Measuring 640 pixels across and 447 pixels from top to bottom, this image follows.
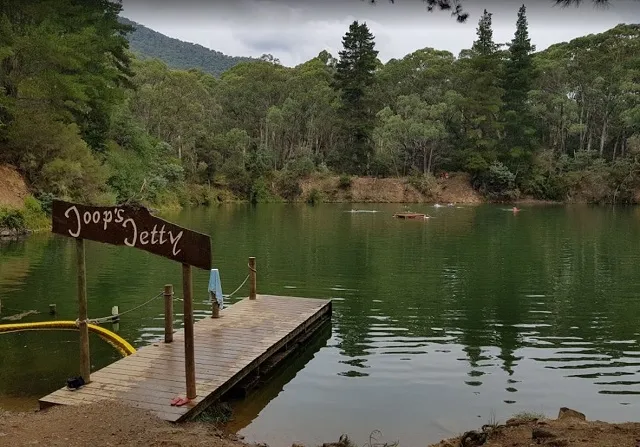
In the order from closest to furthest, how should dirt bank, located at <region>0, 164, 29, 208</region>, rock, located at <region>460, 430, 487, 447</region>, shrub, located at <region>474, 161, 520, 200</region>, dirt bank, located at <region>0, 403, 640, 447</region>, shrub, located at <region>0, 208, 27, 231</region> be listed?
dirt bank, located at <region>0, 403, 640, 447</region>
rock, located at <region>460, 430, 487, 447</region>
shrub, located at <region>0, 208, 27, 231</region>
dirt bank, located at <region>0, 164, 29, 208</region>
shrub, located at <region>474, 161, 520, 200</region>

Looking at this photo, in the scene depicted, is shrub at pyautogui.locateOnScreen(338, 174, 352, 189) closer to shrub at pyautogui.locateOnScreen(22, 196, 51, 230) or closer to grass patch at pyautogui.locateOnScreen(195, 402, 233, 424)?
shrub at pyautogui.locateOnScreen(22, 196, 51, 230)

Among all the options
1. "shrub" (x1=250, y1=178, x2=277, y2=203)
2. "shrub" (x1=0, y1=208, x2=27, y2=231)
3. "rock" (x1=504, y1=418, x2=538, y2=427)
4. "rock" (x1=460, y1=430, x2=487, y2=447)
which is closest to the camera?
"rock" (x1=460, y1=430, x2=487, y2=447)

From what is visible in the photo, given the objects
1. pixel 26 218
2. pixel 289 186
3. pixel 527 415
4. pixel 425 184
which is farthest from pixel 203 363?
pixel 425 184

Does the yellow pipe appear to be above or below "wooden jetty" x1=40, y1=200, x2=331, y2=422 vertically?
below

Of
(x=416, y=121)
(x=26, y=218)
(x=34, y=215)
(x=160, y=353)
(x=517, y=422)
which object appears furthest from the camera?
(x=416, y=121)

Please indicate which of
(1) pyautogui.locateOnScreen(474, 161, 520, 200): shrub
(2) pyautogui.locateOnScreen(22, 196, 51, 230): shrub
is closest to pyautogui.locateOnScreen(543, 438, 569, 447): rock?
(2) pyautogui.locateOnScreen(22, 196, 51, 230): shrub

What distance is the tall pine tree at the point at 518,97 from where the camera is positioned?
59.3 metres

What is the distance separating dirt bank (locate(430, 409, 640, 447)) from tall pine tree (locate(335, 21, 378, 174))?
5629 cm

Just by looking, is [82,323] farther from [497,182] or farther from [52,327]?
[497,182]

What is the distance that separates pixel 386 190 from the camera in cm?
6072

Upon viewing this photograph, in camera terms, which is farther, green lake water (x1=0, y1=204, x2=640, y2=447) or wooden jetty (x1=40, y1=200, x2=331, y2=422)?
green lake water (x1=0, y1=204, x2=640, y2=447)

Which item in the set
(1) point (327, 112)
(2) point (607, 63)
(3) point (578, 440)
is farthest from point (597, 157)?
(3) point (578, 440)

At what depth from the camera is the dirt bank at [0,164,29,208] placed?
88.3 feet

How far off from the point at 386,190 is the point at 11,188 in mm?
39778
